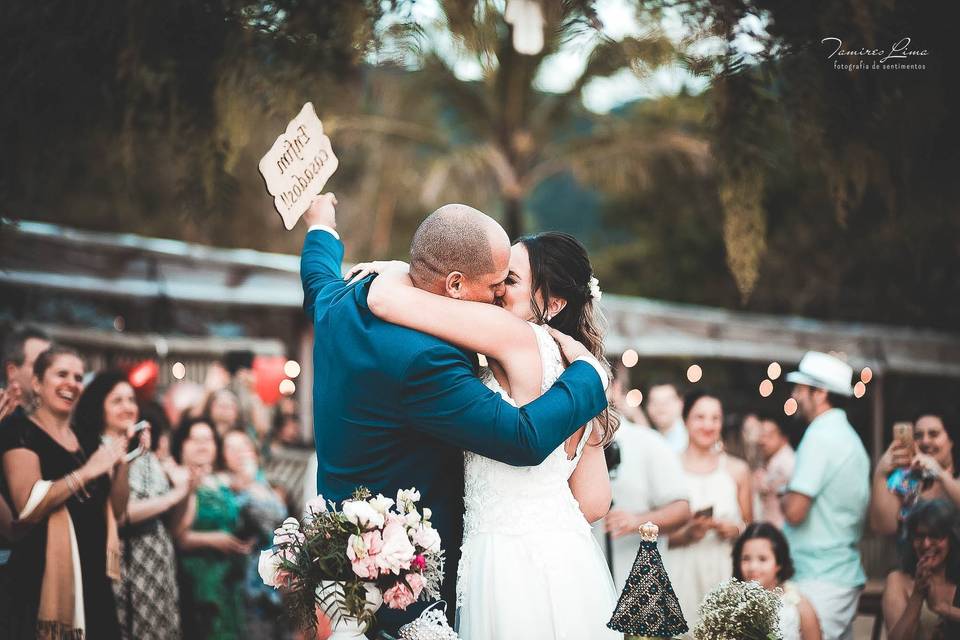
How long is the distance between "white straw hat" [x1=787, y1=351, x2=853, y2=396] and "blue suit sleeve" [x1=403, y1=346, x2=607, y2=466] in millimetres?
3364

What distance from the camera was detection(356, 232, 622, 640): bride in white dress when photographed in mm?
3146

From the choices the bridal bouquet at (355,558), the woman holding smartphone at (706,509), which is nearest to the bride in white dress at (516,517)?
the bridal bouquet at (355,558)

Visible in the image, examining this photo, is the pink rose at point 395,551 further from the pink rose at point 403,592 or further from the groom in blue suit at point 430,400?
the groom in blue suit at point 430,400

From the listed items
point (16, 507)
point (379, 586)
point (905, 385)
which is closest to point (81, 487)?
point (16, 507)

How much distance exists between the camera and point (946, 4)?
4.46m

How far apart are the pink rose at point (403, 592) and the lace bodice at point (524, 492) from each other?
17.0 inches

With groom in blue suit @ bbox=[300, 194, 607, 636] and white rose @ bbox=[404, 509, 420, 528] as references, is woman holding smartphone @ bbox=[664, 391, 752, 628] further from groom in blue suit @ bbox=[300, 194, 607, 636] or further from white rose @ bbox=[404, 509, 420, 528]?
white rose @ bbox=[404, 509, 420, 528]

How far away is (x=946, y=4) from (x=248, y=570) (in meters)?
5.22

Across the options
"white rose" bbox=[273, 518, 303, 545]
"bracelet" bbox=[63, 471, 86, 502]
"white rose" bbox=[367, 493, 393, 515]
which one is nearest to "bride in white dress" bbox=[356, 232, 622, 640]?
"white rose" bbox=[367, 493, 393, 515]

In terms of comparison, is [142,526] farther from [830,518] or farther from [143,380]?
[830,518]

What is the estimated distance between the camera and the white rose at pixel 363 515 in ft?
9.44

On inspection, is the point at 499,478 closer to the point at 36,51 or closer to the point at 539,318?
the point at 539,318

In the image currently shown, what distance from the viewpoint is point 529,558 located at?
10.6 ft

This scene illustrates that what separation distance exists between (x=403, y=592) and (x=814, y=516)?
354 cm
